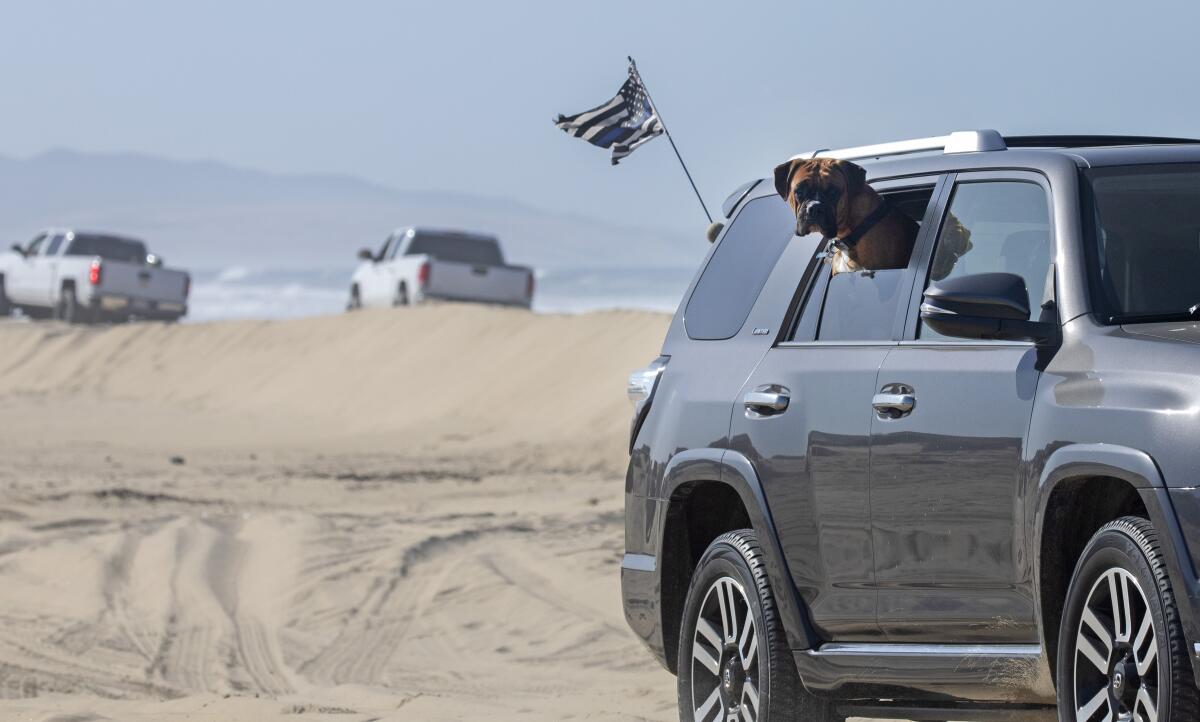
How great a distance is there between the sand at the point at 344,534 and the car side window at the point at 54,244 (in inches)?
271

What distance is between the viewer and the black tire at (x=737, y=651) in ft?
18.9

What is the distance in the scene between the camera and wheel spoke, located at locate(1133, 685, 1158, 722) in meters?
4.25

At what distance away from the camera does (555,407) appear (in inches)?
926

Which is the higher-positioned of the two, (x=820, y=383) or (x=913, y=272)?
(x=913, y=272)

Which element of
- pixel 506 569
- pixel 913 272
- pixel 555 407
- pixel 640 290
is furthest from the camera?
pixel 640 290

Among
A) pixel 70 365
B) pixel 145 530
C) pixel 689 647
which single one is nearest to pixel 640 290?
pixel 70 365

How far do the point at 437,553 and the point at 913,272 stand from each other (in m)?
8.04

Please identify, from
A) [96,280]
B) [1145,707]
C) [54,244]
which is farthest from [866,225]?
[54,244]

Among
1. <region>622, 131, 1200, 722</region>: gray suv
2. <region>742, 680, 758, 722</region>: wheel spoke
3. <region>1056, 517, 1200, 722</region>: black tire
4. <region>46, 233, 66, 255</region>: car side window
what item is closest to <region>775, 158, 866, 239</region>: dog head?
<region>622, 131, 1200, 722</region>: gray suv

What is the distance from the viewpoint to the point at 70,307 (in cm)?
3525

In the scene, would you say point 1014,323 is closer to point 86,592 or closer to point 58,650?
point 58,650

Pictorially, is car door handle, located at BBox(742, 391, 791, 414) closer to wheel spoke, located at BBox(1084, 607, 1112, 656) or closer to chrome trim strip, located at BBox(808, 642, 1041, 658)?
chrome trim strip, located at BBox(808, 642, 1041, 658)

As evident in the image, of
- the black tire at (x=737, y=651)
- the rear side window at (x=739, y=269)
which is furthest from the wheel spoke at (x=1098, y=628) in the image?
the rear side window at (x=739, y=269)

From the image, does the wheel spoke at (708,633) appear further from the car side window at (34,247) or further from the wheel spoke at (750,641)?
the car side window at (34,247)
